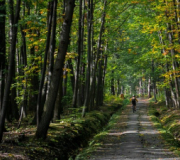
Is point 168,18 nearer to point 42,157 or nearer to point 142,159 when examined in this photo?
point 142,159

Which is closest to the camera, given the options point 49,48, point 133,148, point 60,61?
point 60,61

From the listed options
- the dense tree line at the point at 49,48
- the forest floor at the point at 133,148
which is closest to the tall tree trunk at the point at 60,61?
the dense tree line at the point at 49,48

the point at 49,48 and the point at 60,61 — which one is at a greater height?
the point at 49,48

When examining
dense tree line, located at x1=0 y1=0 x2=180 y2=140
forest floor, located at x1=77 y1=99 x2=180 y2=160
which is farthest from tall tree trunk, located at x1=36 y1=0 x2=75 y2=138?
forest floor, located at x1=77 y1=99 x2=180 y2=160

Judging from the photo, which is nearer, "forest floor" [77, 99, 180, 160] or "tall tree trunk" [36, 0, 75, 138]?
"forest floor" [77, 99, 180, 160]

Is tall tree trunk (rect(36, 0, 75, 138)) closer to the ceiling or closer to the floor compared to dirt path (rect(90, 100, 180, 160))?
closer to the ceiling

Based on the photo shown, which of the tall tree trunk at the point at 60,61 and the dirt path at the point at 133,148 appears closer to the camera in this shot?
the dirt path at the point at 133,148

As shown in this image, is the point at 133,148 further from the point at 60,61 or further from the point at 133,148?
the point at 60,61

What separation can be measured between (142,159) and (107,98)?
3057 centimetres

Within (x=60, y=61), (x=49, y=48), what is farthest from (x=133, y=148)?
(x=49, y=48)

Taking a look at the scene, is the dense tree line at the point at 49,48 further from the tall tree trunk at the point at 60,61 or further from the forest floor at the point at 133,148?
the forest floor at the point at 133,148

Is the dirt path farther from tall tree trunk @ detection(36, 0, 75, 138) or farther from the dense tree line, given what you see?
the dense tree line

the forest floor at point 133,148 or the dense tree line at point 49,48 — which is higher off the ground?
the dense tree line at point 49,48

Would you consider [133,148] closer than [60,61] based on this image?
No
